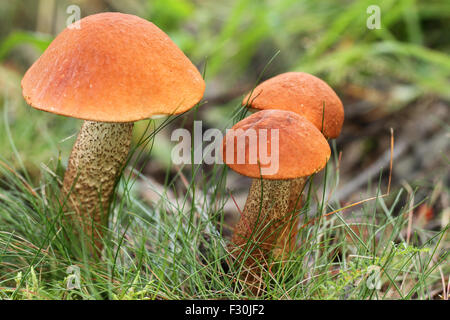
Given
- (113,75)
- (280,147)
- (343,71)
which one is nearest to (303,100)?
(280,147)

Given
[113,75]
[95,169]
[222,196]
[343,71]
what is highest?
[113,75]

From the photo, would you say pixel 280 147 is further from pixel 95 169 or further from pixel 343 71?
pixel 343 71

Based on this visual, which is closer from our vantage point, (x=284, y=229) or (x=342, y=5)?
(x=284, y=229)

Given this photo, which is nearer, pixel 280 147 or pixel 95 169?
→ pixel 280 147

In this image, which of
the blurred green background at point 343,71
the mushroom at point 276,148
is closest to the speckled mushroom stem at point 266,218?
the mushroom at point 276,148

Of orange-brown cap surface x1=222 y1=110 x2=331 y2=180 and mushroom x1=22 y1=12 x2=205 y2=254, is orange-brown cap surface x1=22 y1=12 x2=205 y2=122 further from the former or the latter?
orange-brown cap surface x1=222 y1=110 x2=331 y2=180
